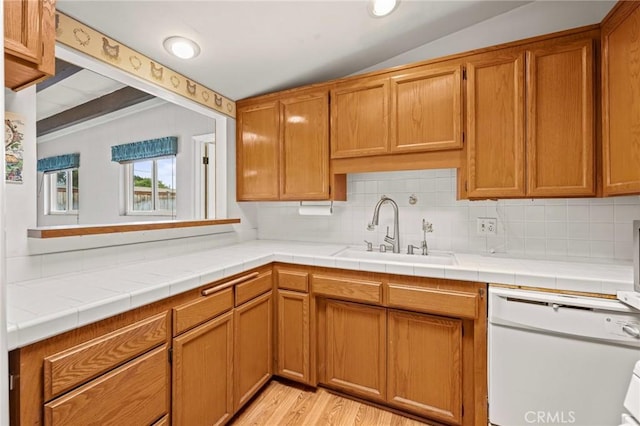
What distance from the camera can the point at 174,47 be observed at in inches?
67.9

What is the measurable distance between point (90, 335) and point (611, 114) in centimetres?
241

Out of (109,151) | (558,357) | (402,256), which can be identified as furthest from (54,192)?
(558,357)

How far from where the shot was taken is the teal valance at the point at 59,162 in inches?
138

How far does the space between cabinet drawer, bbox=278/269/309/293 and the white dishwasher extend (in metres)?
1.04

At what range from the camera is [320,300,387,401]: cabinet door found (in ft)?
5.73

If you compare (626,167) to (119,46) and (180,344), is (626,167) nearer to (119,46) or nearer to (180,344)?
(180,344)

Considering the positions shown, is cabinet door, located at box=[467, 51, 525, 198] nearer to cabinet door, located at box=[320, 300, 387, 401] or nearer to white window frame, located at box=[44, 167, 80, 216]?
cabinet door, located at box=[320, 300, 387, 401]

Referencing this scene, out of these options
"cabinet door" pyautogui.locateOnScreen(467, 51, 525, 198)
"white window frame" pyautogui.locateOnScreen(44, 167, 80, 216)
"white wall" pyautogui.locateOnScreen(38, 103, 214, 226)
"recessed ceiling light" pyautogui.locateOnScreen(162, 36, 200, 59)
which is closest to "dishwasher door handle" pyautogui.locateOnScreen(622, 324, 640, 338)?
"cabinet door" pyautogui.locateOnScreen(467, 51, 525, 198)

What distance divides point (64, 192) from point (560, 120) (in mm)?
4835

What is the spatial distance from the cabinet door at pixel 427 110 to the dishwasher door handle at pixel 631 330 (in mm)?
1115

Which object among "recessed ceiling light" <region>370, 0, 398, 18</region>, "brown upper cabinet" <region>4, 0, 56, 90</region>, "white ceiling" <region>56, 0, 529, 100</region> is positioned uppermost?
"recessed ceiling light" <region>370, 0, 398, 18</region>

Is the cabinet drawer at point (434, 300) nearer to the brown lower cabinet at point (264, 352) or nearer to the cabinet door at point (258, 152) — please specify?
the brown lower cabinet at point (264, 352)

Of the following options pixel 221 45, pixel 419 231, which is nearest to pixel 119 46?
pixel 221 45

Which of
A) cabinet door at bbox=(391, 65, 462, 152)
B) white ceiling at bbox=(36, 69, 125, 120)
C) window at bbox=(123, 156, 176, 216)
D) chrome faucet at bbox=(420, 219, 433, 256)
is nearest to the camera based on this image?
cabinet door at bbox=(391, 65, 462, 152)
